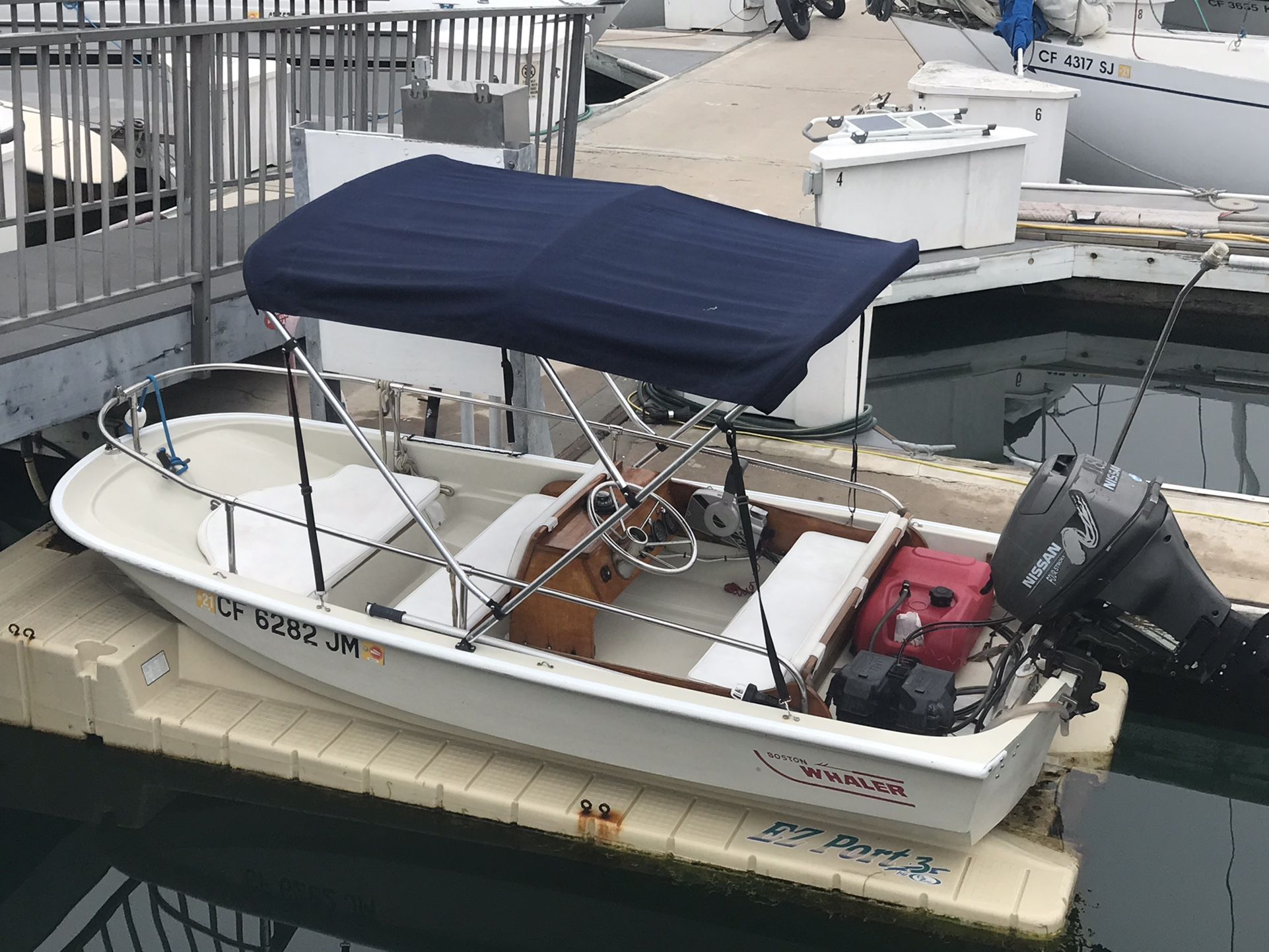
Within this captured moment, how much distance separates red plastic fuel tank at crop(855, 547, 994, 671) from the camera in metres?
4.75

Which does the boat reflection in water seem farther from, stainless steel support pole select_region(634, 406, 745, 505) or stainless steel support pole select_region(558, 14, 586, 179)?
stainless steel support pole select_region(634, 406, 745, 505)

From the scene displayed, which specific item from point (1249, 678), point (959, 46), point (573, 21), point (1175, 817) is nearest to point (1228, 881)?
point (1175, 817)

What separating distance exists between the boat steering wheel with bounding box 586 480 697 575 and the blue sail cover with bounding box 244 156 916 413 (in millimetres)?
1032

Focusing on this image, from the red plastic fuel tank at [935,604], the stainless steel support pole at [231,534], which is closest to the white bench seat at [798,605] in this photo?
the red plastic fuel tank at [935,604]

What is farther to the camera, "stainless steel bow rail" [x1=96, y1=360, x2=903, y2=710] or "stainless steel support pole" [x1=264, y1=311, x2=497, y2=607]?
"stainless steel support pole" [x1=264, y1=311, x2=497, y2=607]

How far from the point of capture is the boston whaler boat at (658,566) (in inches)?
163

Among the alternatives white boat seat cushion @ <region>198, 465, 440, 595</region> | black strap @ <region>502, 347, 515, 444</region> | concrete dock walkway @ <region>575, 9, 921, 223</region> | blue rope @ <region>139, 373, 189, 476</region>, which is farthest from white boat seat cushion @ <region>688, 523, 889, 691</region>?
concrete dock walkway @ <region>575, 9, 921, 223</region>

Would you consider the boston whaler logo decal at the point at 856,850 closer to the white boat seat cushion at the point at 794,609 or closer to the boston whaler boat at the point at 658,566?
the boston whaler boat at the point at 658,566

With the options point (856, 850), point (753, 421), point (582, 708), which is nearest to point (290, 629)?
point (582, 708)

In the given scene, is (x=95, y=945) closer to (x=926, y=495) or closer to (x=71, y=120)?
(x=71, y=120)

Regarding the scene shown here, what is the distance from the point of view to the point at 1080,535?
424cm

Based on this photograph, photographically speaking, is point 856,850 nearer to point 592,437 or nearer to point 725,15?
point 592,437

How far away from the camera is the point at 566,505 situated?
5.08 m

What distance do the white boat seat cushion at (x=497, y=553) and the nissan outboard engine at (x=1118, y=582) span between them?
66.3 inches
